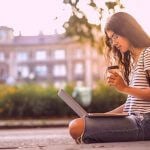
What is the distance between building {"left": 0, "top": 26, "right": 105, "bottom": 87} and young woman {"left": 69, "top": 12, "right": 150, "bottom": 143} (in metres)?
12.8

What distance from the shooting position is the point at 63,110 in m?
13.5

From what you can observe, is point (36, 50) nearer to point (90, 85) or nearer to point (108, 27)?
point (90, 85)

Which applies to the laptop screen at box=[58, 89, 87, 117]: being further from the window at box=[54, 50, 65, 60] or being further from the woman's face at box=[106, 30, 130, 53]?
the window at box=[54, 50, 65, 60]

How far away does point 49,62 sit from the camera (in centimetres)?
1933

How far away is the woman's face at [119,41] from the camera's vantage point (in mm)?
3500

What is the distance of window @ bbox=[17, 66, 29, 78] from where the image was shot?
17369mm

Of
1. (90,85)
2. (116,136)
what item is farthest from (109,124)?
(90,85)

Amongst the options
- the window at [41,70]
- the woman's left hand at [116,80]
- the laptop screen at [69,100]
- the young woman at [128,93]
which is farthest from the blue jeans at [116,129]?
the window at [41,70]

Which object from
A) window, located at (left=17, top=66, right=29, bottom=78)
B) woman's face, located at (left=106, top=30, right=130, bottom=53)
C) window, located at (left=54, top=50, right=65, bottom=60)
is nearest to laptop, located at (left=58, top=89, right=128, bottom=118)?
woman's face, located at (left=106, top=30, right=130, bottom=53)

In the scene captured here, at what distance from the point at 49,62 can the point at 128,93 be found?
16.1 meters

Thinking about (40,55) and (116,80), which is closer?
(116,80)

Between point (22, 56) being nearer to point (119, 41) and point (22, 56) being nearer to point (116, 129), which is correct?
point (119, 41)

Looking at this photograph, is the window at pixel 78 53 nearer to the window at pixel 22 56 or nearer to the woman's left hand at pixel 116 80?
the window at pixel 22 56

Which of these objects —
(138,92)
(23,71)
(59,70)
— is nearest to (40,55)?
(59,70)
